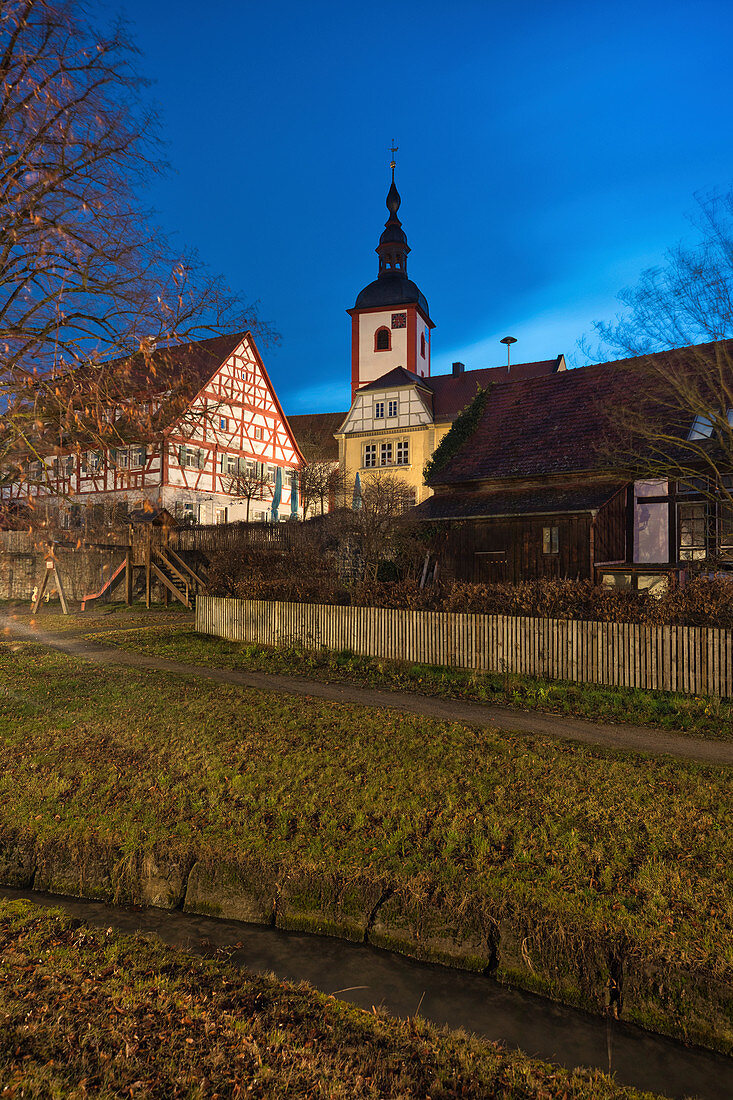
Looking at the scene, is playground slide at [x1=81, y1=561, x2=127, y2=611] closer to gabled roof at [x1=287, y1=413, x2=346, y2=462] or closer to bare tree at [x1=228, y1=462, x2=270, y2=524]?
bare tree at [x1=228, y1=462, x2=270, y2=524]

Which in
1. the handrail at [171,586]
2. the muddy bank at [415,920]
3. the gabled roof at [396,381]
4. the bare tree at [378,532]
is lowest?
the muddy bank at [415,920]

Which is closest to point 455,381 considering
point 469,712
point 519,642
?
point 519,642

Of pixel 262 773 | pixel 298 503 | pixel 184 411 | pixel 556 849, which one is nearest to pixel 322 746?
pixel 262 773

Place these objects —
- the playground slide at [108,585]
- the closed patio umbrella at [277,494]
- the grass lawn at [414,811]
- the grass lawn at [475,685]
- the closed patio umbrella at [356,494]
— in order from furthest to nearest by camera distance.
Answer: the closed patio umbrella at [277,494], the closed patio umbrella at [356,494], the playground slide at [108,585], the grass lawn at [475,685], the grass lawn at [414,811]

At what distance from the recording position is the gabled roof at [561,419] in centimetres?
2062

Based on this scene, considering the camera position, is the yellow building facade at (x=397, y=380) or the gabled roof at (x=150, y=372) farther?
the yellow building facade at (x=397, y=380)

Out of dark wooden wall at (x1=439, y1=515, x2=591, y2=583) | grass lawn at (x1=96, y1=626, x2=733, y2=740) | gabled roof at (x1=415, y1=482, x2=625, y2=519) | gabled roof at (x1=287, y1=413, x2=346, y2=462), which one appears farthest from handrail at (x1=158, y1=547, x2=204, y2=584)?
gabled roof at (x1=287, y1=413, x2=346, y2=462)

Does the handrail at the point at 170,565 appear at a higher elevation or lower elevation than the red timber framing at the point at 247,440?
lower

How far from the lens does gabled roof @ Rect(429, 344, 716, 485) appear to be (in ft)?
67.7

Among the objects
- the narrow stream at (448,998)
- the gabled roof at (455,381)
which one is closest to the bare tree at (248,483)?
the gabled roof at (455,381)

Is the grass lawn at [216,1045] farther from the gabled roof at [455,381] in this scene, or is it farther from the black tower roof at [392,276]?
the black tower roof at [392,276]

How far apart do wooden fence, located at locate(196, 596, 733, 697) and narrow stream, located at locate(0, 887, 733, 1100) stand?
8170 millimetres

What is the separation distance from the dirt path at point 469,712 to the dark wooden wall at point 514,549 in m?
10.1

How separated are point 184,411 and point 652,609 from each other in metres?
9.58
